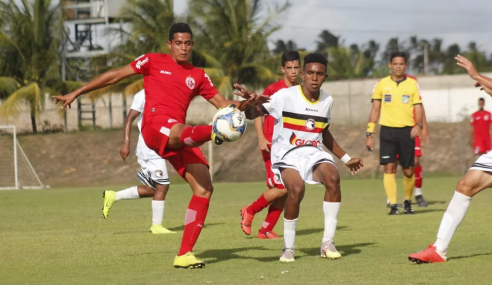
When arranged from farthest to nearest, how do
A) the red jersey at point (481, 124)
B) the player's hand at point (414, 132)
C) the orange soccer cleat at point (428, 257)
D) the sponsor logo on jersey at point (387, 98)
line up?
the red jersey at point (481, 124) → the sponsor logo on jersey at point (387, 98) → the player's hand at point (414, 132) → the orange soccer cleat at point (428, 257)

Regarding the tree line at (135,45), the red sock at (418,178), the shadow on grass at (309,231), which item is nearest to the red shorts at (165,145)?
the shadow on grass at (309,231)

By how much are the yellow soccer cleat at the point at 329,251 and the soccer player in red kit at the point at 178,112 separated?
1.29 metres

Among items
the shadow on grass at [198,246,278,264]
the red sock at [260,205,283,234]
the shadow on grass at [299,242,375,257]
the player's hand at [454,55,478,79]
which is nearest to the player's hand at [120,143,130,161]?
the red sock at [260,205,283,234]

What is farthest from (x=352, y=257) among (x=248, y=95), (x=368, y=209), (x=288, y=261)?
(x=368, y=209)

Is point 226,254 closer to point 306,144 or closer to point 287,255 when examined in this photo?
point 287,255

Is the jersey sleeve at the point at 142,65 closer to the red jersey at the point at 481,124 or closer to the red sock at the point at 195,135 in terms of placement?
the red sock at the point at 195,135

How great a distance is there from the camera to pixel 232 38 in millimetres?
41844

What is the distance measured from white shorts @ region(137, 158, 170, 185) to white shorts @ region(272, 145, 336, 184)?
12.9 feet

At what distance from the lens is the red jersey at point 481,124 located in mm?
27891

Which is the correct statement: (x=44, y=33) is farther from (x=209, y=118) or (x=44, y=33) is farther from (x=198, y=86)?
(x=198, y=86)

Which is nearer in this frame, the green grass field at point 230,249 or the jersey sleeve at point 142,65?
the green grass field at point 230,249

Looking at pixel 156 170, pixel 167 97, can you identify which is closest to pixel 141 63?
pixel 167 97

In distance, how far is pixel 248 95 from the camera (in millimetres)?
8211

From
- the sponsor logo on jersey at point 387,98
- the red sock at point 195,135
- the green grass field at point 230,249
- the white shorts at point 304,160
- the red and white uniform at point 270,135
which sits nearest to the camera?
the green grass field at point 230,249
